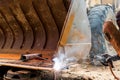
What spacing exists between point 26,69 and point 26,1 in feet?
4.49

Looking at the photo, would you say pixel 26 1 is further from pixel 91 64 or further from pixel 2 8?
pixel 91 64

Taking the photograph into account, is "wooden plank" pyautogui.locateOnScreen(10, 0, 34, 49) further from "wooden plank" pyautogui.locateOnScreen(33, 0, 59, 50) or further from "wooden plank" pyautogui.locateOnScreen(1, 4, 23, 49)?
"wooden plank" pyautogui.locateOnScreen(33, 0, 59, 50)

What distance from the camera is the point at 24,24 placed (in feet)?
13.3

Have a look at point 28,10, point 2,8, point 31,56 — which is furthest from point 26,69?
point 2,8

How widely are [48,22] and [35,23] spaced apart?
0.27m

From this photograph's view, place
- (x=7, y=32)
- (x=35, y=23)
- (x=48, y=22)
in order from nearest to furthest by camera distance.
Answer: (x=48, y=22)
(x=35, y=23)
(x=7, y=32)

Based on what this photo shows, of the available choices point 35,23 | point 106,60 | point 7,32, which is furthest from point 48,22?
point 106,60

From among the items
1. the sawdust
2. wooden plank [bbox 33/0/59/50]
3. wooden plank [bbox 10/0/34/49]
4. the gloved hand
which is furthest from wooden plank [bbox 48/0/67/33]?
the gloved hand

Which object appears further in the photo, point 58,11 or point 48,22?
point 48,22

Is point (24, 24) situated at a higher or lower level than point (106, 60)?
higher

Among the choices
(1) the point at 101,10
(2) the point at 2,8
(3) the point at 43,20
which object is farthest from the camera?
(1) the point at 101,10

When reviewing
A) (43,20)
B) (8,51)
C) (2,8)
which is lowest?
(8,51)

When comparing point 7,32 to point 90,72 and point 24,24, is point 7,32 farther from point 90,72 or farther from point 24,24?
point 90,72

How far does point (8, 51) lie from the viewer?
414 cm
